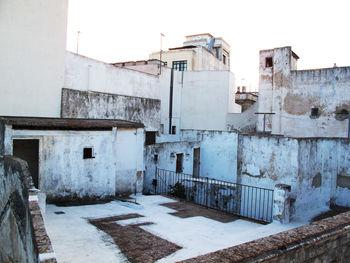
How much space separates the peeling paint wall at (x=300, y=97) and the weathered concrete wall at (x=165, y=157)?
6596mm

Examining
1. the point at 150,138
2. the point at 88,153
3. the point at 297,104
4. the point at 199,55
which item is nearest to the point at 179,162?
the point at 150,138

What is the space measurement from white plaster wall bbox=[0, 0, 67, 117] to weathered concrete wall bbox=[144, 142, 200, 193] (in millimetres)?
5507

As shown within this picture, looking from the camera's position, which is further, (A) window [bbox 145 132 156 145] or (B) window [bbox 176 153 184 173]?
(A) window [bbox 145 132 156 145]

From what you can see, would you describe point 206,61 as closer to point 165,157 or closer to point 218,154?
point 218,154

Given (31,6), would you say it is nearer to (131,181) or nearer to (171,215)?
(131,181)

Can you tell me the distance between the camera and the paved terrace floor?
609 centimetres

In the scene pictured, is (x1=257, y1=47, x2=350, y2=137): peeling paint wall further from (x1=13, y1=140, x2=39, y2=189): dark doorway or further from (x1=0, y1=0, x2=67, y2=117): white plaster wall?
(x1=13, y1=140, x2=39, y2=189): dark doorway

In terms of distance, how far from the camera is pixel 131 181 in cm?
1185

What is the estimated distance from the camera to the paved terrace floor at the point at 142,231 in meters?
6.09

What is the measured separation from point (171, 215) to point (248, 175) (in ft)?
16.6

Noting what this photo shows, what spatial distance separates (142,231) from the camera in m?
7.52

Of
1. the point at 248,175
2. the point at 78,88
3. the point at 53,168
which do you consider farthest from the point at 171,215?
the point at 78,88

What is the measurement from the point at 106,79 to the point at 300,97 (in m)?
12.5

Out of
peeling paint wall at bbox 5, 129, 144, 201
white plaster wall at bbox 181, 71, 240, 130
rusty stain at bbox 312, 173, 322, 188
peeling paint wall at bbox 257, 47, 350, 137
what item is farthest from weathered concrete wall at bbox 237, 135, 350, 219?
white plaster wall at bbox 181, 71, 240, 130
